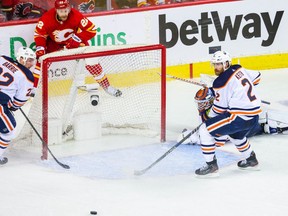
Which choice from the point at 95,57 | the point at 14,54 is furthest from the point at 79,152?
the point at 14,54

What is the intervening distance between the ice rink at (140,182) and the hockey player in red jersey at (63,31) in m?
0.88

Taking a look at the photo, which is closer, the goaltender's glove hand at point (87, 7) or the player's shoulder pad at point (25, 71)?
the player's shoulder pad at point (25, 71)

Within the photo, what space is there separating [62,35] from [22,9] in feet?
1.48

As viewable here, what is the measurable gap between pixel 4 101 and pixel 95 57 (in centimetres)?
90

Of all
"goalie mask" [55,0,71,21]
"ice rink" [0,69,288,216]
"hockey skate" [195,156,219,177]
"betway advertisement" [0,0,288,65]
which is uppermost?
"goalie mask" [55,0,71,21]

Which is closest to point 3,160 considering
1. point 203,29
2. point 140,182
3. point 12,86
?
point 12,86

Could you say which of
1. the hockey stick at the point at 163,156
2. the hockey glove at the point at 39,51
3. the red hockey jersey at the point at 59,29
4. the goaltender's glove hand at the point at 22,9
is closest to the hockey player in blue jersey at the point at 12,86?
the hockey stick at the point at 163,156

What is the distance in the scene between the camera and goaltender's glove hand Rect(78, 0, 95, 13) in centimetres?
927

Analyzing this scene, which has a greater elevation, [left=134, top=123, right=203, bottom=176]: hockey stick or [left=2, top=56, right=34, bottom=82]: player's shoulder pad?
[left=2, top=56, right=34, bottom=82]: player's shoulder pad

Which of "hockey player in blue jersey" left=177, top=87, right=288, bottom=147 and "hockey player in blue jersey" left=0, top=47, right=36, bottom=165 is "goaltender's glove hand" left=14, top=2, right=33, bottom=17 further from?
"hockey player in blue jersey" left=177, top=87, right=288, bottom=147

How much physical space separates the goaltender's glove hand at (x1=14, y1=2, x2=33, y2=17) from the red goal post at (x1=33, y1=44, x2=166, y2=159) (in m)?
0.94

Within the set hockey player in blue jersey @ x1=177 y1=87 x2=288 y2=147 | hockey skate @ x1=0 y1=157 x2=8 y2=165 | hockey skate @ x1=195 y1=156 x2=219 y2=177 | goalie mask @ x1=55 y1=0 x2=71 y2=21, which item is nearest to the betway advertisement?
goalie mask @ x1=55 y1=0 x2=71 y2=21

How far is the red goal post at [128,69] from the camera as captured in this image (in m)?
7.71

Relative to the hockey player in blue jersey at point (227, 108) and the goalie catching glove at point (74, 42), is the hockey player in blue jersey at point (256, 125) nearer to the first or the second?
the hockey player in blue jersey at point (227, 108)
